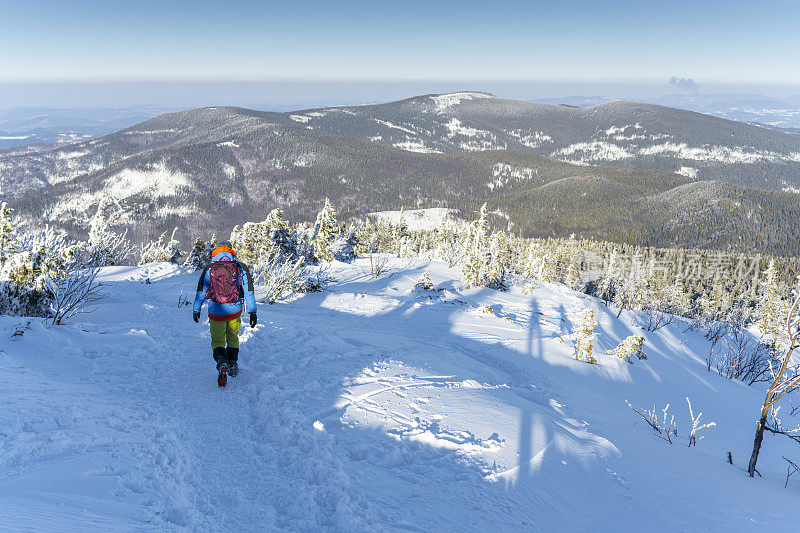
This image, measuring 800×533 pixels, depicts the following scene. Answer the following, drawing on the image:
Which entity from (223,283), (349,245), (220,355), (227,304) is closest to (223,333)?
(220,355)

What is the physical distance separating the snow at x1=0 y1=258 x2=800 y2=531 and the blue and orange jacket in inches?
42.8

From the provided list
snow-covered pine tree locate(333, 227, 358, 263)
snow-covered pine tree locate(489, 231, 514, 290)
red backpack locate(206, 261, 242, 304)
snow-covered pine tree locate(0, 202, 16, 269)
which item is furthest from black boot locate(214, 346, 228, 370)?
snow-covered pine tree locate(333, 227, 358, 263)

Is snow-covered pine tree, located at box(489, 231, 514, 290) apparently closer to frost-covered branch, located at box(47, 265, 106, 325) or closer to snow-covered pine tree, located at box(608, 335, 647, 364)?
snow-covered pine tree, located at box(608, 335, 647, 364)

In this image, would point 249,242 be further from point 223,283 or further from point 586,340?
point 586,340

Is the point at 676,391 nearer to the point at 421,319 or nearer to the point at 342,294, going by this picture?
the point at 421,319

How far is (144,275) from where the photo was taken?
18594 millimetres

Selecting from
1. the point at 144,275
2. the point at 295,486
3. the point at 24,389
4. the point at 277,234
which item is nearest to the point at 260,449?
the point at 295,486

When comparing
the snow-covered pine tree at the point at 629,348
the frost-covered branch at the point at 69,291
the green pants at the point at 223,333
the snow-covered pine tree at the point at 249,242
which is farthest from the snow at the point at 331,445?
the snow-covered pine tree at the point at 249,242

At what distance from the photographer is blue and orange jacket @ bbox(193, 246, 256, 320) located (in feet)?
20.4

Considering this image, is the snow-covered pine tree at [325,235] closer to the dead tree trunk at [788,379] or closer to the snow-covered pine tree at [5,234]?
the snow-covered pine tree at [5,234]

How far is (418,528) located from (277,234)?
3404 centimetres

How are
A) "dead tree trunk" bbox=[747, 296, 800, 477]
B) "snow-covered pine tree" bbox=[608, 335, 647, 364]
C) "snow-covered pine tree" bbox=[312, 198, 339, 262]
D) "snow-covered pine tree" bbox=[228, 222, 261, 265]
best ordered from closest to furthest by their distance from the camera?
"dead tree trunk" bbox=[747, 296, 800, 477] → "snow-covered pine tree" bbox=[608, 335, 647, 364] → "snow-covered pine tree" bbox=[228, 222, 261, 265] → "snow-covered pine tree" bbox=[312, 198, 339, 262]

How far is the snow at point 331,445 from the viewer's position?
3.10 metres

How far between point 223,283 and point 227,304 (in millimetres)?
371
